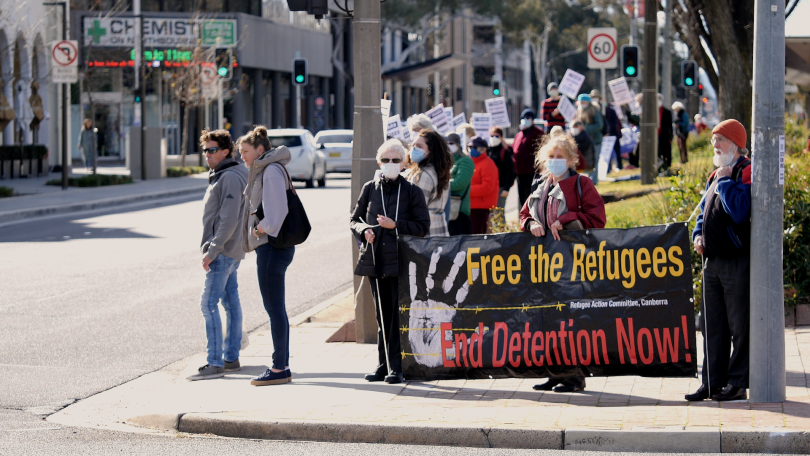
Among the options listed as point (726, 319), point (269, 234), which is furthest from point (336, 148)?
point (726, 319)

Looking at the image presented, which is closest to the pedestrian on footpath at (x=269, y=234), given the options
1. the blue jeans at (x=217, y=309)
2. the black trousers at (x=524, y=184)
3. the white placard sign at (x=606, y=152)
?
the blue jeans at (x=217, y=309)

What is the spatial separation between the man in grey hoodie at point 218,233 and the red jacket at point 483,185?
427 cm

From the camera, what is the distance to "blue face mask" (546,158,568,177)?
7.29 metres

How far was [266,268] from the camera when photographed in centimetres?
792

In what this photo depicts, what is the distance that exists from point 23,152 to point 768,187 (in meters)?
29.8

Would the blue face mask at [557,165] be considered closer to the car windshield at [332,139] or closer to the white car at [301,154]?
the white car at [301,154]

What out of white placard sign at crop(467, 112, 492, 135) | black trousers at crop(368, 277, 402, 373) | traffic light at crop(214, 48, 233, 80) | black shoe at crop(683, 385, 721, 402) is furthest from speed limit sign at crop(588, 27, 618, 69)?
traffic light at crop(214, 48, 233, 80)

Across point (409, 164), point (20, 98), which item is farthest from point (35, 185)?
point (409, 164)

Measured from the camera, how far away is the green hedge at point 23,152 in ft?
104

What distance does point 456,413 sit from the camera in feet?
22.3

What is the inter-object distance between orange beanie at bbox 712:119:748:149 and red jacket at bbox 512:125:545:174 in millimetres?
9583

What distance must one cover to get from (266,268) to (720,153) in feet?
10.4

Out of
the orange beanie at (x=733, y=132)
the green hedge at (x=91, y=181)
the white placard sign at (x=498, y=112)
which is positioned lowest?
the green hedge at (x=91, y=181)

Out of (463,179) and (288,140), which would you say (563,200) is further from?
(288,140)
